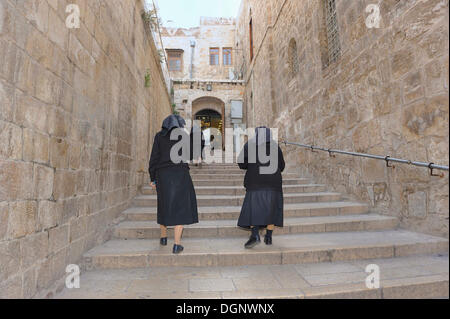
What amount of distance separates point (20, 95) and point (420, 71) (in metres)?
4.20

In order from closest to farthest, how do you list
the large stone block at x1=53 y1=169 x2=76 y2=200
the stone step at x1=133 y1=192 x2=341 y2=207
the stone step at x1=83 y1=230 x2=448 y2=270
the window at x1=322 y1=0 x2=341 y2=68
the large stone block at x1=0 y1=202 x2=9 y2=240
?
the large stone block at x1=0 y1=202 x2=9 y2=240 < the large stone block at x1=53 y1=169 x2=76 y2=200 < the stone step at x1=83 y1=230 x2=448 y2=270 < the stone step at x1=133 y1=192 x2=341 y2=207 < the window at x1=322 y1=0 x2=341 y2=68

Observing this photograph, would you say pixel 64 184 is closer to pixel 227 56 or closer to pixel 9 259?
pixel 9 259

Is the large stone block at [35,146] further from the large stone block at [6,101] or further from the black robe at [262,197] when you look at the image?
the black robe at [262,197]

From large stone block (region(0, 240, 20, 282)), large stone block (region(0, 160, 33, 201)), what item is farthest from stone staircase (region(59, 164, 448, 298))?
large stone block (region(0, 160, 33, 201))

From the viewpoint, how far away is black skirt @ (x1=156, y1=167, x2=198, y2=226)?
2.76 metres

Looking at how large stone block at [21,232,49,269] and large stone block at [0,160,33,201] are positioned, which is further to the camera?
large stone block at [21,232,49,269]

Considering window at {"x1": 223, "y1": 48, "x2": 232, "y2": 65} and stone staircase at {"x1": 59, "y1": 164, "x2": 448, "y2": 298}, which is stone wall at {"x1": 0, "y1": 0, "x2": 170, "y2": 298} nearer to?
stone staircase at {"x1": 59, "y1": 164, "x2": 448, "y2": 298}

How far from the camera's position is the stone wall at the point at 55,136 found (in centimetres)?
161

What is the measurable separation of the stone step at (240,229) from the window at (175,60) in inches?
647

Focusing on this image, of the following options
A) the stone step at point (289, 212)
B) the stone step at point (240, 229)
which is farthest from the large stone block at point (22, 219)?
the stone step at point (289, 212)

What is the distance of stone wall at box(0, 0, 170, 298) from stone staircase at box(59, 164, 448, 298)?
38cm

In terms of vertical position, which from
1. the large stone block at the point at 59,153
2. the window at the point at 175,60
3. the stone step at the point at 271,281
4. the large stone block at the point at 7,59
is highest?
the window at the point at 175,60

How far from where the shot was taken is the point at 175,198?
110 inches
